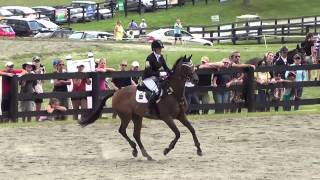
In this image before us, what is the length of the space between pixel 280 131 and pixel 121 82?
4735mm

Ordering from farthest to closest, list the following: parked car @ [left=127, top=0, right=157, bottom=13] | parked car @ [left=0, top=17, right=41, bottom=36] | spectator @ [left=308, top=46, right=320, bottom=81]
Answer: parked car @ [left=127, top=0, right=157, bottom=13], parked car @ [left=0, top=17, right=41, bottom=36], spectator @ [left=308, top=46, right=320, bottom=81]

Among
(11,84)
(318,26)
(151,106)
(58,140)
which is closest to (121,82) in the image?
(11,84)

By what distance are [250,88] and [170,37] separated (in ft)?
80.7

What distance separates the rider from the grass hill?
43.6 metres

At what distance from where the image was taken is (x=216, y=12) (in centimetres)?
6388

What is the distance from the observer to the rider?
1372 centimetres

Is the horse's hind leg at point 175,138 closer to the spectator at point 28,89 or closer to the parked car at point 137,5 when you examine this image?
the spectator at point 28,89

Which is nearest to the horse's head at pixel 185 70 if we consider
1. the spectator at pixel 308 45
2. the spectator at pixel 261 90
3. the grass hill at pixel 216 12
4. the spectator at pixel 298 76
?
the spectator at pixel 261 90

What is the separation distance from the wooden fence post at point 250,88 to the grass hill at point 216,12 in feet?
123

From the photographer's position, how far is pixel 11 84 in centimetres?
1889

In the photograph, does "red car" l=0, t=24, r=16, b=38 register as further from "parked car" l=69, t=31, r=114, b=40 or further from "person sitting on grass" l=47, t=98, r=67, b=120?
"person sitting on grass" l=47, t=98, r=67, b=120

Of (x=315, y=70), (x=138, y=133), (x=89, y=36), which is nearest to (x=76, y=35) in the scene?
(x=89, y=36)

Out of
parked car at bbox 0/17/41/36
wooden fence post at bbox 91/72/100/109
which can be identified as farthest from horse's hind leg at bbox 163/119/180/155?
parked car at bbox 0/17/41/36

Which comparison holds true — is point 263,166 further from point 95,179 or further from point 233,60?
point 233,60
